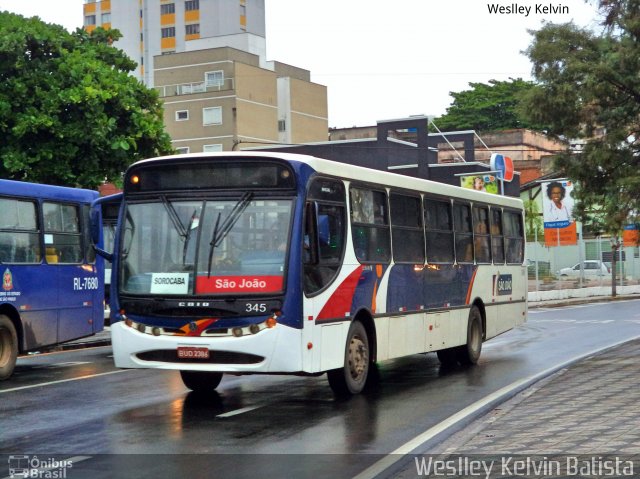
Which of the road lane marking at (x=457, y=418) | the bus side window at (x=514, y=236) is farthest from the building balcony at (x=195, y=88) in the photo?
the road lane marking at (x=457, y=418)

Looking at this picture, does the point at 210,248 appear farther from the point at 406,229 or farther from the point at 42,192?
the point at 42,192

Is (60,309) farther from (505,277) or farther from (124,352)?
(505,277)

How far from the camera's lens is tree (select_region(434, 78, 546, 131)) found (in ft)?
317

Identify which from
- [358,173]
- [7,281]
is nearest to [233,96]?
[7,281]

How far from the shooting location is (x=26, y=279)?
56.6 ft

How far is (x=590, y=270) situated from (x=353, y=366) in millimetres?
51839

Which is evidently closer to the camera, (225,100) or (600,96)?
(600,96)

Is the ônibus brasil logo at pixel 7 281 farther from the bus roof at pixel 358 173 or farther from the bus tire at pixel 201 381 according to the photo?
the bus roof at pixel 358 173

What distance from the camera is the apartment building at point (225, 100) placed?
267 feet

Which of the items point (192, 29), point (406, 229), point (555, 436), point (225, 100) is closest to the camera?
point (555, 436)

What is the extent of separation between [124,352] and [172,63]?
73943 millimetres

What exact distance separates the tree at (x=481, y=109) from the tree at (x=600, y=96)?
78.4 metres

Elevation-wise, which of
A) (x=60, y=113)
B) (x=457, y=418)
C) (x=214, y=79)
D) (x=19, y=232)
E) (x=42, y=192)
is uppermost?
(x=214, y=79)

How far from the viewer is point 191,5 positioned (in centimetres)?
11075
